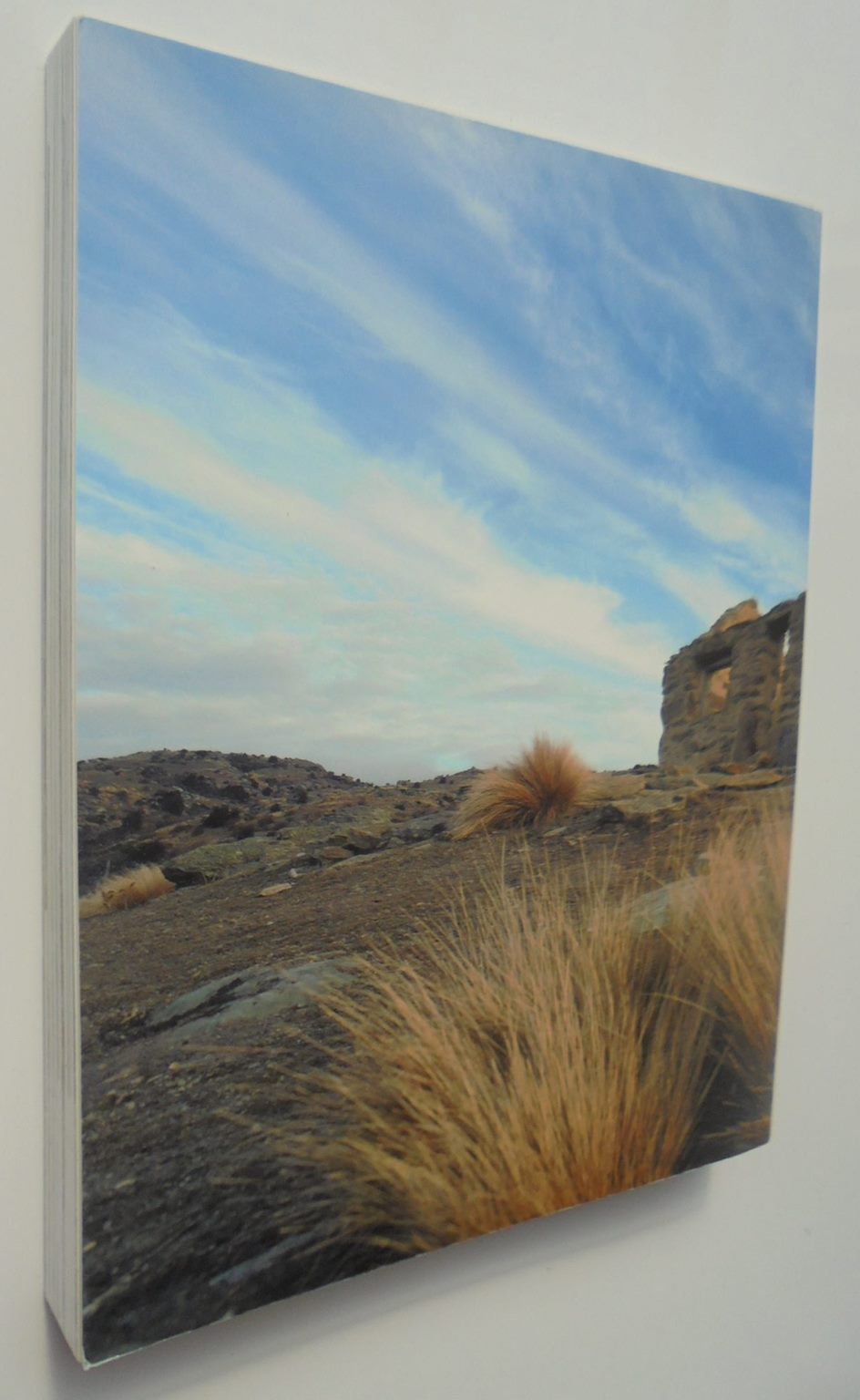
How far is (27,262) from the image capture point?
3.28 feet

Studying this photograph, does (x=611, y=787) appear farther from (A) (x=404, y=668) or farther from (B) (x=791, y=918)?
(B) (x=791, y=918)

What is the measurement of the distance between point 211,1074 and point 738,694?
0.76 meters

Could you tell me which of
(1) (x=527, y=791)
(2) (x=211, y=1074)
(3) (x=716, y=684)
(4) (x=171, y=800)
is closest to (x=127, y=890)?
(4) (x=171, y=800)

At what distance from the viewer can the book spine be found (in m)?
0.95

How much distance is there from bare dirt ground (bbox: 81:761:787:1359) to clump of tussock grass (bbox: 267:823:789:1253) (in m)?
0.03

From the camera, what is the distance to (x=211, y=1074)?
1.06m

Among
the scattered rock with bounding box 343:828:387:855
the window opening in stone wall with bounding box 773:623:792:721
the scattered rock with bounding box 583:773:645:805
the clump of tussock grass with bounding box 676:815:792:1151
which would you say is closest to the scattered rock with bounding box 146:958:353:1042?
the scattered rock with bounding box 343:828:387:855

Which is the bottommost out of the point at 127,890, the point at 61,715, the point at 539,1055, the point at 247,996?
the point at 539,1055

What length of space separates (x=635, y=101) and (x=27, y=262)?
2.47 feet

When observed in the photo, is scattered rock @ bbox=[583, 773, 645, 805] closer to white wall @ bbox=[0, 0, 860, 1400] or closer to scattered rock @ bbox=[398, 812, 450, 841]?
scattered rock @ bbox=[398, 812, 450, 841]

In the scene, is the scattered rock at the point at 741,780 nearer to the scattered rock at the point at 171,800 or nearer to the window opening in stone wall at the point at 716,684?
the window opening in stone wall at the point at 716,684

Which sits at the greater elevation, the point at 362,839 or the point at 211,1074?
the point at 362,839

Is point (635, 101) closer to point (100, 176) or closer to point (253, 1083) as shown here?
point (100, 176)

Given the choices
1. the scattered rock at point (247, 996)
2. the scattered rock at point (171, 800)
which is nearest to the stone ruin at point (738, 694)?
the scattered rock at point (247, 996)
